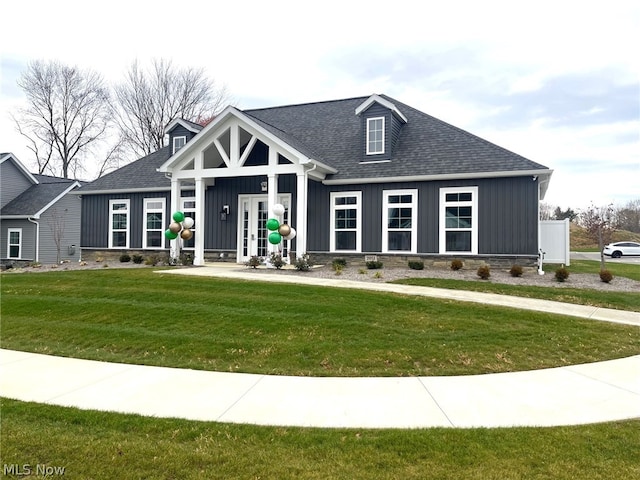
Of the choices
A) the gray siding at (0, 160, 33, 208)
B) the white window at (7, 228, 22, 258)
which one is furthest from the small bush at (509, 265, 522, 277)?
the gray siding at (0, 160, 33, 208)

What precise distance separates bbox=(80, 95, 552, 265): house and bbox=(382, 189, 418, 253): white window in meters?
0.03

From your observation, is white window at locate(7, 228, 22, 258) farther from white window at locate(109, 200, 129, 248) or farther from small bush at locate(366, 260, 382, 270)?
small bush at locate(366, 260, 382, 270)

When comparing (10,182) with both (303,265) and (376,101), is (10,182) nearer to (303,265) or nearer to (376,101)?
(303,265)

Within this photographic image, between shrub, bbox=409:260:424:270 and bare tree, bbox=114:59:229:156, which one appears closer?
shrub, bbox=409:260:424:270

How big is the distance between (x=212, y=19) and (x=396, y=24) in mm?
4643

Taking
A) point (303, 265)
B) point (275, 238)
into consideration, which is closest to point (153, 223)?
point (275, 238)

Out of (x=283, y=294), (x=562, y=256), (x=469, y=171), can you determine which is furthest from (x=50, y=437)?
(x=562, y=256)

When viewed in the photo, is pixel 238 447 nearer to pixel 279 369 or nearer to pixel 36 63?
pixel 279 369

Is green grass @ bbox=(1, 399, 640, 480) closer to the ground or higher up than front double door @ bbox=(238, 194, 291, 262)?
closer to the ground

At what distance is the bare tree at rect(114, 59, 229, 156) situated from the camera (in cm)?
3456

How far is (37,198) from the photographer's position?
78.3 feet

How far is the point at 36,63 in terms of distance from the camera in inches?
1282

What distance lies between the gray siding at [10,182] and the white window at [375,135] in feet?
73.1

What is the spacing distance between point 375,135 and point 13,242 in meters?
21.7
